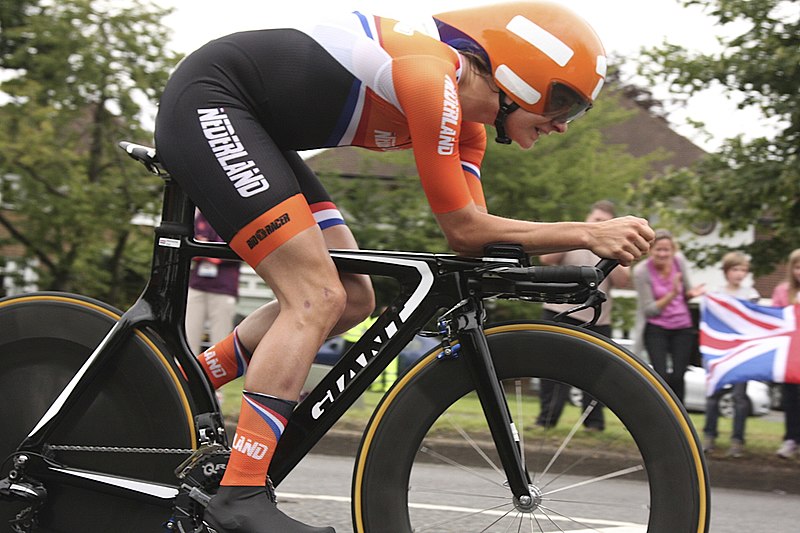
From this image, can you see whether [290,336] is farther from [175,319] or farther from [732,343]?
[732,343]

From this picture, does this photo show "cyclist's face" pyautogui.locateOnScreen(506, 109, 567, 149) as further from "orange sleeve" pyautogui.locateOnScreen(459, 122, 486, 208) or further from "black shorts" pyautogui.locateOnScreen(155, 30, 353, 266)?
"black shorts" pyautogui.locateOnScreen(155, 30, 353, 266)

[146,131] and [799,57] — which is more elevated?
[799,57]

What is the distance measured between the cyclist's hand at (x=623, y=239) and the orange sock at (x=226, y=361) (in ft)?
3.98

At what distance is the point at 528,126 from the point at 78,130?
55.0 ft

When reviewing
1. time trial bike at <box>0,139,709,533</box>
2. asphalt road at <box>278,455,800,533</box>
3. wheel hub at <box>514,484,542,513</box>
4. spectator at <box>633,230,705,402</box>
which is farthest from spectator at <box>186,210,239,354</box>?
wheel hub at <box>514,484,542,513</box>

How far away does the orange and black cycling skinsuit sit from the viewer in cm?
297

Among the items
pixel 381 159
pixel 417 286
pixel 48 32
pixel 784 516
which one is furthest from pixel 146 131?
pixel 417 286

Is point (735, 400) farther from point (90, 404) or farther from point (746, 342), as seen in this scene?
point (90, 404)

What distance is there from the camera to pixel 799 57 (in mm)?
13242

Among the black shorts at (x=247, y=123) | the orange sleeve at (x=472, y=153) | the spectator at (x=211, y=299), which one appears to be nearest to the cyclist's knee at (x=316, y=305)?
the black shorts at (x=247, y=123)

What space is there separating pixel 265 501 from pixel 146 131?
15913 millimetres

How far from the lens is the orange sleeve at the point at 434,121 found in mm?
2889

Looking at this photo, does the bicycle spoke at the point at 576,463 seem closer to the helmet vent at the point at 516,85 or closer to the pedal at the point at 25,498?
the helmet vent at the point at 516,85

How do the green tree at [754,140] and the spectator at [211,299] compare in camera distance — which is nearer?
the spectator at [211,299]
